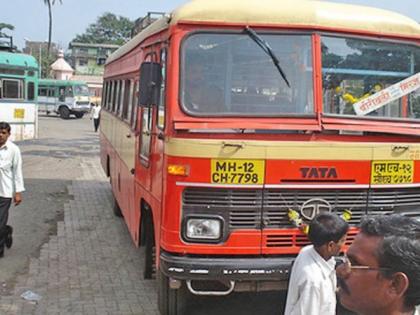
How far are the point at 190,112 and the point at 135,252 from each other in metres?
3.71

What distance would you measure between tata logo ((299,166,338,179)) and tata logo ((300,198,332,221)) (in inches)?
7.2

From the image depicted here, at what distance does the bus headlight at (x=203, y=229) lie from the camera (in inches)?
180

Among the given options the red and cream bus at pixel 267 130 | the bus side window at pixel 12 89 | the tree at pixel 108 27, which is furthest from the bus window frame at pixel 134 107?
the tree at pixel 108 27

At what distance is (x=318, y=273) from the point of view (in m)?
3.48

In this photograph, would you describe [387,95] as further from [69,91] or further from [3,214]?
[69,91]

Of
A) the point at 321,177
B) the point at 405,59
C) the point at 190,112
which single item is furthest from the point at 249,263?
the point at 405,59

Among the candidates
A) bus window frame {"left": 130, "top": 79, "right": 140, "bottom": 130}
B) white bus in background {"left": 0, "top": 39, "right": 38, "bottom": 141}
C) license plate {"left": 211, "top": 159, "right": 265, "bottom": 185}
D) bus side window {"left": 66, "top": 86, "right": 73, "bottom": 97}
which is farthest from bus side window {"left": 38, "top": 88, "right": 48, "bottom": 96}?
license plate {"left": 211, "top": 159, "right": 265, "bottom": 185}

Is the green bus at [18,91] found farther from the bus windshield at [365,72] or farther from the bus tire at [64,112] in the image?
the bus tire at [64,112]

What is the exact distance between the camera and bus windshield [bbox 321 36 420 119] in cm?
494

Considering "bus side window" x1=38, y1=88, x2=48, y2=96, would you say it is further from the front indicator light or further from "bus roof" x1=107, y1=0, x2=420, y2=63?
the front indicator light

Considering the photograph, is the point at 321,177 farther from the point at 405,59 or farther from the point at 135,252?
the point at 135,252

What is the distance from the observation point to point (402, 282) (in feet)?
5.77

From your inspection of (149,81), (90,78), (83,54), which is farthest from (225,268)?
(83,54)

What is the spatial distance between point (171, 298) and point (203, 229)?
847 millimetres
